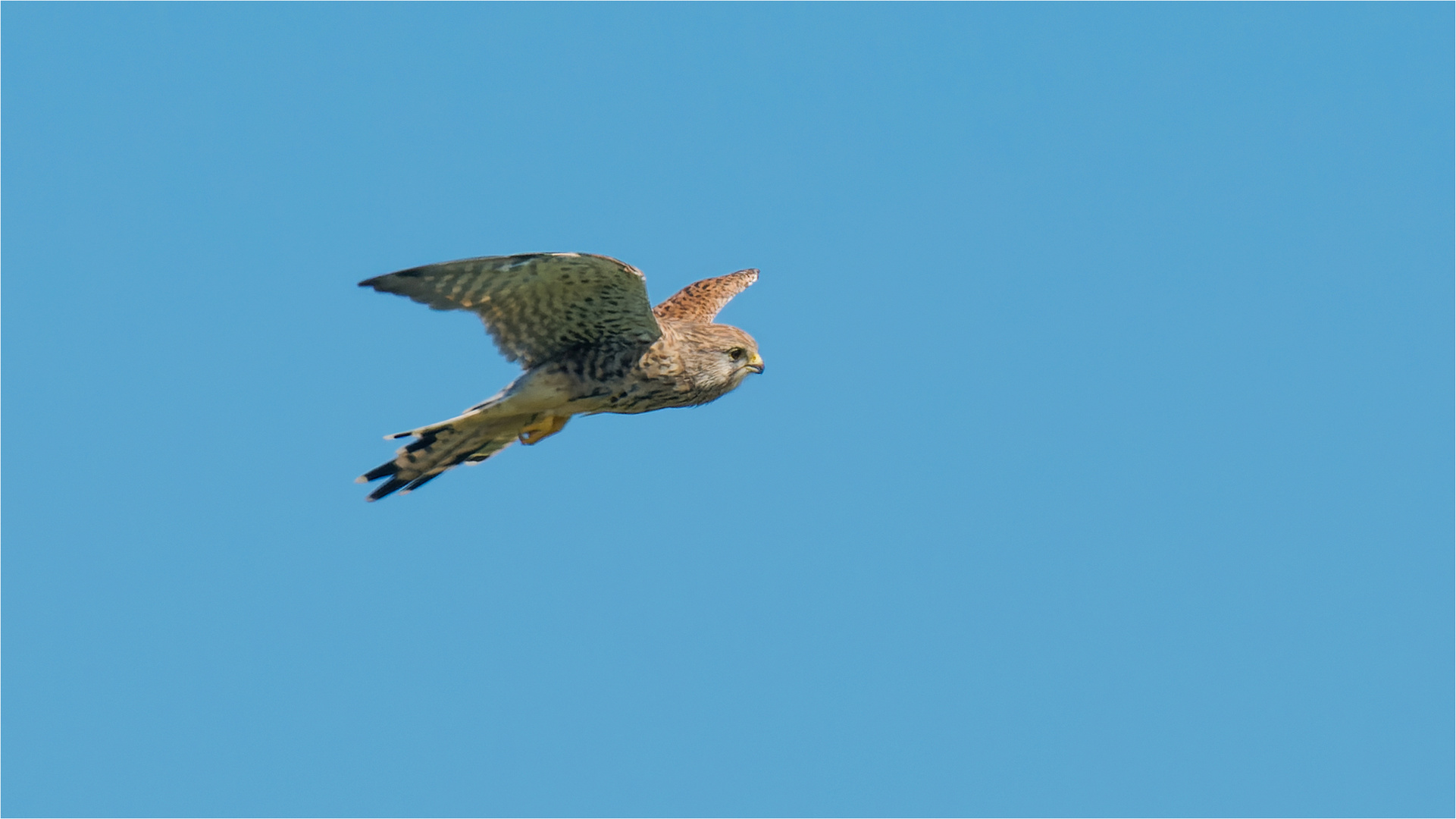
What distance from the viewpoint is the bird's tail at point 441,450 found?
945cm

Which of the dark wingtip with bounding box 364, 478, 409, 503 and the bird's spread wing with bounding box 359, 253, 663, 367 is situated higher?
the bird's spread wing with bounding box 359, 253, 663, 367

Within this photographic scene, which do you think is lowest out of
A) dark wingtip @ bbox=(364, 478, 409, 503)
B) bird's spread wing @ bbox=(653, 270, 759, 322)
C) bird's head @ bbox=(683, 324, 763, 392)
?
dark wingtip @ bbox=(364, 478, 409, 503)

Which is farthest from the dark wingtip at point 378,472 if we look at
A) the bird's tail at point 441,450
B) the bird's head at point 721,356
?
the bird's head at point 721,356

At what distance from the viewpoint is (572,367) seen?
30.0 ft

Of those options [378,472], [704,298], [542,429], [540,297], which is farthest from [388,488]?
[704,298]

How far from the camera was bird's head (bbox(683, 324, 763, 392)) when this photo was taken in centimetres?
934

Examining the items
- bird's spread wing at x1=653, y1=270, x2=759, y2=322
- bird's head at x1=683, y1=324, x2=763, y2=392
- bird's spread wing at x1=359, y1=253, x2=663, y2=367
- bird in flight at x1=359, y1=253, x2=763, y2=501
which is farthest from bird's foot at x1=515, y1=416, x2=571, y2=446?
bird's spread wing at x1=653, y1=270, x2=759, y2=322

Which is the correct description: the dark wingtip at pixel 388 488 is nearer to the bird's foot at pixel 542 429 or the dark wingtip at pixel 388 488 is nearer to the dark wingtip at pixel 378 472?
the dark wingtip at pixel 378 472

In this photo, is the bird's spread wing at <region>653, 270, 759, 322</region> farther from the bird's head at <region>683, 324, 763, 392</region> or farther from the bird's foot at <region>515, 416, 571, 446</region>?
the bird's foot at <region>515, 416, 571, 446</region>

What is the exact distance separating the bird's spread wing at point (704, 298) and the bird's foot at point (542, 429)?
4.44 feet

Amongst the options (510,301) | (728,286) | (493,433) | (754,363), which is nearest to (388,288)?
(510,301)

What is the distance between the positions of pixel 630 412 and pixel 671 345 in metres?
0.51

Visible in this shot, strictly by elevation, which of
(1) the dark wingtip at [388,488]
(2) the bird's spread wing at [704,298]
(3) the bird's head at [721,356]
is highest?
(2) the bird's spread wing at [704,298]

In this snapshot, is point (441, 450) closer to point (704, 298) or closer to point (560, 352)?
point (560, 352)
